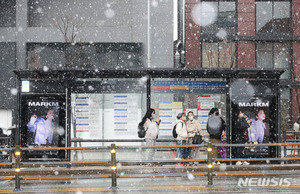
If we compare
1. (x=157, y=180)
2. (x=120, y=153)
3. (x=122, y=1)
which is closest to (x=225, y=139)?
(x=157, y=180)

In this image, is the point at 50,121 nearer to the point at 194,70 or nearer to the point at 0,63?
the point at 194,70

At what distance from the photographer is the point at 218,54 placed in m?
25.5

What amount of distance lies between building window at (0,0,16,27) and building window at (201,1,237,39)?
459 inches

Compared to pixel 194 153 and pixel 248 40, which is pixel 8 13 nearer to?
pixel 248 40

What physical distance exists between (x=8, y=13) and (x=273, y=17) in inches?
647

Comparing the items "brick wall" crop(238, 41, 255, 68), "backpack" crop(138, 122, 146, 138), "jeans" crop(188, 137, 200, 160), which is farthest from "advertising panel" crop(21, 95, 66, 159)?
"brick wall" crop(238, 41, 255, 68)

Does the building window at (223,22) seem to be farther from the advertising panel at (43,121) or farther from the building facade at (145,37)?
the advertising panel at (43,121)

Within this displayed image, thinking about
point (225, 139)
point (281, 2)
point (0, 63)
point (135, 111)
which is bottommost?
point (225, 139)

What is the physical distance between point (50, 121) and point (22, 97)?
123 centimetres

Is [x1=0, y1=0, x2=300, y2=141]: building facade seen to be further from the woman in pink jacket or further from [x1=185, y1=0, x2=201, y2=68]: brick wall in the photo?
the woman in pink jacket

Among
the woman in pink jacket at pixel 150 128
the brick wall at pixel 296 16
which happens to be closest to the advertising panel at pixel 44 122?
the woman in pink jacket at pixel 150 128

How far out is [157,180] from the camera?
11828mm

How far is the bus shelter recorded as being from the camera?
14.0 m
